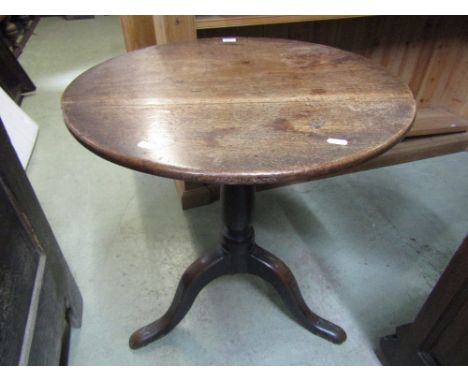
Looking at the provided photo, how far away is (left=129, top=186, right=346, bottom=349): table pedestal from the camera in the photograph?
948 mm

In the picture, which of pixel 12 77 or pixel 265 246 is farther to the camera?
pixel 12 77

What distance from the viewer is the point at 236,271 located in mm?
1010

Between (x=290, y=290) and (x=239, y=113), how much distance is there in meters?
0.58

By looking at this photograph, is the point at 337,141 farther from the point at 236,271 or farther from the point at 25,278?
the point at 25,278

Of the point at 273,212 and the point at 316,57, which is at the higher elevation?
the point at 316,57

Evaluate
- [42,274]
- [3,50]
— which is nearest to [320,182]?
[42,274]

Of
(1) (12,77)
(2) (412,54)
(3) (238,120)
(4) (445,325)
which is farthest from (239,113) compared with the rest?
(1) (12,77)

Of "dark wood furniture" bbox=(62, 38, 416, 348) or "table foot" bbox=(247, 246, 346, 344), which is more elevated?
"dark wood furniture" bbox=(62, 38, 416, 348)

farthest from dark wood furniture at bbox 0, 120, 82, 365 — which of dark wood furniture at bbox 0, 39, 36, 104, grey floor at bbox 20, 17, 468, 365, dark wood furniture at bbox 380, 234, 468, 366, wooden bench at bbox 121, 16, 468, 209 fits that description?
dark wood furniture at bbox 0, 39, 36, 104

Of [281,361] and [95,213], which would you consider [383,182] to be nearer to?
[281,361]

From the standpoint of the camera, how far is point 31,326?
2.51 feet

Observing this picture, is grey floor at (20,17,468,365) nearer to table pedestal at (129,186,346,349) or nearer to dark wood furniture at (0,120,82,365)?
table pedestal at (129,186,346,349)
